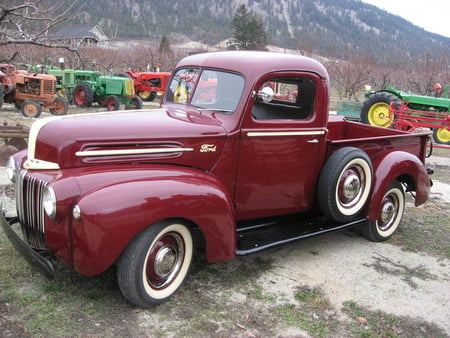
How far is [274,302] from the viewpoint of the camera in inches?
129

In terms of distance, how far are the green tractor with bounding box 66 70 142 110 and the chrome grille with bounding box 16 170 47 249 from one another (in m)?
11.7

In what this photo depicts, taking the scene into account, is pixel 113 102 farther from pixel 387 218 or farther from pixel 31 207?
pixel 31 207

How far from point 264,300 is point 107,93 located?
43.8 ft

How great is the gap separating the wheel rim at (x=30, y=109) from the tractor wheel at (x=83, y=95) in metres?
2.99

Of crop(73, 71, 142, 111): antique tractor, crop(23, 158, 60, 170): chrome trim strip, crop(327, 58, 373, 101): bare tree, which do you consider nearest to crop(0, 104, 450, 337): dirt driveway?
crop(23, 158, 60, 170): chrome trim strip

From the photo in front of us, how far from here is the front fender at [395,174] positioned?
14.0ft

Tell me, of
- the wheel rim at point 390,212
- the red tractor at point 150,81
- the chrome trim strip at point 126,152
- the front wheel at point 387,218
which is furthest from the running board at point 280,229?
the red tractor at point 150,81

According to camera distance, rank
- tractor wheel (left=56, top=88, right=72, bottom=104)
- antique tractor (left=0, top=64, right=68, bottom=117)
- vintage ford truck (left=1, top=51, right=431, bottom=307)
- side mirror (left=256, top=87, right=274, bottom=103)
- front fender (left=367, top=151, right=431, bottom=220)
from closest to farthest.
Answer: vintage ford truck (left=1, top=51, right=431, bottom=307) < side mirror (left=256, top=87, right=274, bottom=103) < front fender (left=367, top=151, right=431, bottom=220) < antique tractor (left=0, top=64, right=68, bottom=117) < tractor wheel (left=56, top=88, right=72, bottom=104)

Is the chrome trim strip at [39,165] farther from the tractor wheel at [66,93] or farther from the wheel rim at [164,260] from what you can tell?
the tractor wheel at [66,93]

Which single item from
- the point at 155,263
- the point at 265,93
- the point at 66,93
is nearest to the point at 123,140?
the point at 155,263

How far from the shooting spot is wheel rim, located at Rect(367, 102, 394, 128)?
461 inches

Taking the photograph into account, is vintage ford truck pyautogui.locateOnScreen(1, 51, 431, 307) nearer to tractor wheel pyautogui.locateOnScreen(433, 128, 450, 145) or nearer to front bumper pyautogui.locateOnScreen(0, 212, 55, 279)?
front bumper pyautogui.locateOnScreen(0, 212, 55, 279)

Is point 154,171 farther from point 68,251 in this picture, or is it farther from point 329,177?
point 329,177

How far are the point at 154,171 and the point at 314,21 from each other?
421 ft
